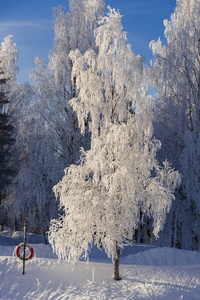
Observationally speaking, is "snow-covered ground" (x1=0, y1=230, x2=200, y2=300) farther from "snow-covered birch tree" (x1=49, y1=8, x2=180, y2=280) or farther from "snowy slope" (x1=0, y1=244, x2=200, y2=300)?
"snow-covered birch tree" (x1=49, y1=8, x2=180, y2=280)

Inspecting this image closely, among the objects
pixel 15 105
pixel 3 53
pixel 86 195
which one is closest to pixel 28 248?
pixel 86 195

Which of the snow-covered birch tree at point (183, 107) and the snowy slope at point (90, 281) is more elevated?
the snow-covered birch tree at point (183, 107)

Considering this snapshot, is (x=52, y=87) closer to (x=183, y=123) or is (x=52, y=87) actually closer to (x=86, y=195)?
(x=183, y=123)

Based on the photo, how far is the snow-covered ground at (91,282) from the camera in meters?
6.47

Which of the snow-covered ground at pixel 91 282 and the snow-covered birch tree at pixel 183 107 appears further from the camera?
the snow-covered birch tree at pixel 183 107

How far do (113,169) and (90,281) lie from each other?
3003mm

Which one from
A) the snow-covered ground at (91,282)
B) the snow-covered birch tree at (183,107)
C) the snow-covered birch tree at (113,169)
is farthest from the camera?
the snow-covered birch tree at (183,107)

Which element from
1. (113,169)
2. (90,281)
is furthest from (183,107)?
(90,281)

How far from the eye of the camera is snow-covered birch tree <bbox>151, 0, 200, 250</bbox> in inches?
463

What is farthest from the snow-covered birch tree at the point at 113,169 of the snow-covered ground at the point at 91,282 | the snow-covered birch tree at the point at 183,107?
the snow-covered birch tree at the point at 183,107

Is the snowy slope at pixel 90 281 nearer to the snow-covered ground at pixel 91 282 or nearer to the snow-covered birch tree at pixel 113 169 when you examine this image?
the snow-covered ground at pixel 91 282

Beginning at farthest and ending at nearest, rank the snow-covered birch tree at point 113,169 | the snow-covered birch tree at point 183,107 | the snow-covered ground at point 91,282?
the snow-covered birch tree at point 183,107 < the snow-covered birch tree at point 113,169 < the snow-covered ground at point 91,282

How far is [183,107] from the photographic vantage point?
12.3 metres

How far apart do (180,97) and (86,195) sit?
8310 millimetres
